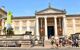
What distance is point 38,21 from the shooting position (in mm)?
61156

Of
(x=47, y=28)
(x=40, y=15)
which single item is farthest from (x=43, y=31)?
(x=40, y=15)

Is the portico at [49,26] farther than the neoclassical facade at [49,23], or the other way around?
the portico at [49,26]

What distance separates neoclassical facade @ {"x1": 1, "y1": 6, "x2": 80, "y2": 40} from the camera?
59.8 m

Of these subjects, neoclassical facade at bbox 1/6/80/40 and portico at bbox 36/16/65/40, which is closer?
neoclassical facade at bbox 1/6/80/40

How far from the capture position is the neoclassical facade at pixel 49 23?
59781 mm

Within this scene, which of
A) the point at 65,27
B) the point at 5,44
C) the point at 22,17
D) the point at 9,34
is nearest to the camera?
the point at 5,44

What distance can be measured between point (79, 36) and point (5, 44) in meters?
10.8

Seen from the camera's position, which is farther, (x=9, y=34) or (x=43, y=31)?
(x=43, y=31)

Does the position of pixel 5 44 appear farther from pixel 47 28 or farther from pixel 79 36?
pixel 47 28

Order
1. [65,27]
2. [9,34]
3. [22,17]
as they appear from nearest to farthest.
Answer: [9,34] < [65,27] < [22,17]

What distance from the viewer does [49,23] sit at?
62.8 meters

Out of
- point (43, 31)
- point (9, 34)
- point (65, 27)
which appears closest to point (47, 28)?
point (43, 31)

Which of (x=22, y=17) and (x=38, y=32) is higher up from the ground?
(x=22, y=17)

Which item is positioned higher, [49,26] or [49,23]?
[49,23]
